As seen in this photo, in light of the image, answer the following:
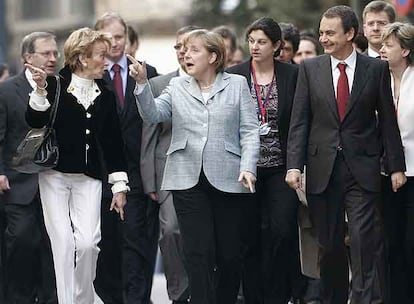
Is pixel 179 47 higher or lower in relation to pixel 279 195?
higher

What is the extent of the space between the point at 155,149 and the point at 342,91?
6.97 ft

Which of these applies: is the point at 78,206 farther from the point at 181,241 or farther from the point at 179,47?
the point at 179,47

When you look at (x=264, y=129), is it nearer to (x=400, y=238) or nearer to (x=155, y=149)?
(x=155, y=149)

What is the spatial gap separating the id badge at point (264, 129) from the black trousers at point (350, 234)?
2.31 ft

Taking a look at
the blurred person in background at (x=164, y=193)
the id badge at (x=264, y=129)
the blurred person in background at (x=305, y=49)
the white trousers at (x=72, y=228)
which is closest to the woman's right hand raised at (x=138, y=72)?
the white trousers at (x=72, y=228)

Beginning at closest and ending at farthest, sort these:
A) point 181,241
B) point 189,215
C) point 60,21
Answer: point 189,215, point 181,241, point 60,21

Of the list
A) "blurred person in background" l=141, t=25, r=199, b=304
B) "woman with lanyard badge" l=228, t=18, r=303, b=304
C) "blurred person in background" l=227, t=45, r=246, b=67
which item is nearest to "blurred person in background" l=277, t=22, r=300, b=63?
"blurred person in background" l=141, t=25, r=199, b=304

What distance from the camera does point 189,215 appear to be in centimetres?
1176

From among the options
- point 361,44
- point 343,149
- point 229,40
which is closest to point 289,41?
point 361,44

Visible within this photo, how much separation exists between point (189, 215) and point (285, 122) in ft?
4.47

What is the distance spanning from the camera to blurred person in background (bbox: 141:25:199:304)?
1306cm

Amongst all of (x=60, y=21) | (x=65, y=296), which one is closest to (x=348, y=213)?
(x=65, y=296)

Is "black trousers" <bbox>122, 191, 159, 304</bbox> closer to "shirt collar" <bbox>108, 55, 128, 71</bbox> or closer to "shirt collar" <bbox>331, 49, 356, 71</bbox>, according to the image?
"shirt collar" <bbox>108, 55, 128, 71</bbox>

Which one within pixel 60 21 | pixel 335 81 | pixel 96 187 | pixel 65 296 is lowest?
pixel 60 21
